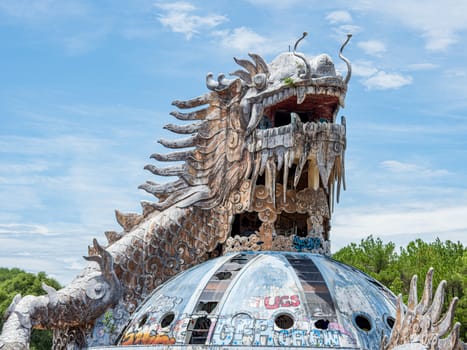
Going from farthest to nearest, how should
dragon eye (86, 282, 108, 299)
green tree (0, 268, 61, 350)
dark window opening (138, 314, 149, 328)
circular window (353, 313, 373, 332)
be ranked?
green tree (0, 268, 61, 350) < dragon eye (86, 282, 108, 299) < dark window opening (138, 314, 149, 328) < circular window (353, 313, 373, 332)

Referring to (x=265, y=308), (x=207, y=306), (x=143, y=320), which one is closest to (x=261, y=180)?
(x=207, y=306)

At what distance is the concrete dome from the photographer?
20750 mm

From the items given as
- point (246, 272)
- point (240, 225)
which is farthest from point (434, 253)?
point (246, 272)

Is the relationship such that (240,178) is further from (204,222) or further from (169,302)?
(169,302)

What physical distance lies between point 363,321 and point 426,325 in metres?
4.11

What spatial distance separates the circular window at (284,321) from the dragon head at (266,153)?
3.37 meters

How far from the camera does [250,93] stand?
2520cm

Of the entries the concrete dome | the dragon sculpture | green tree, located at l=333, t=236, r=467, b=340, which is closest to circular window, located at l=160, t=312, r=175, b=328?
the concrete dome

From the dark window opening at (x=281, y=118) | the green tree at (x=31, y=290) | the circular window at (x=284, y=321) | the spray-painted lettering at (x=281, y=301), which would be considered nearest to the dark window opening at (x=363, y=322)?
the spray-painted lettering at (x=281, y=301)

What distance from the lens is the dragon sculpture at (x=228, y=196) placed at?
24.1 m

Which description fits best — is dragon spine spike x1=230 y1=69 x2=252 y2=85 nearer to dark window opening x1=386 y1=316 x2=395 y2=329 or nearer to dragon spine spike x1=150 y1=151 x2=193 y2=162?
dragon spine spike x1=150 y1=151 x2=193 y2=162

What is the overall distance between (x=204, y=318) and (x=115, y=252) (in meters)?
4.38

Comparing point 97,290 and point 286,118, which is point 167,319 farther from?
point 286,118

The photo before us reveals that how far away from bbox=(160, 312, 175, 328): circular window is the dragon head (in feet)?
10.9
